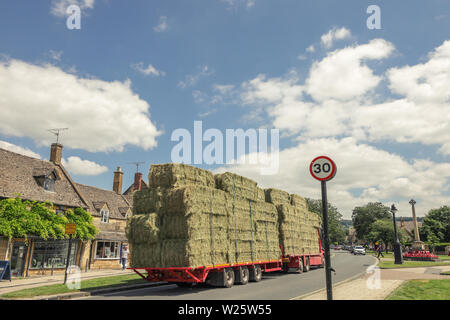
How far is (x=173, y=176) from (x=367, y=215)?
115 metres

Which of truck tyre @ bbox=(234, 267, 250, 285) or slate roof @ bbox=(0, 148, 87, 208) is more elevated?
slate roof @ bbox=(0, 148, 87, 208)

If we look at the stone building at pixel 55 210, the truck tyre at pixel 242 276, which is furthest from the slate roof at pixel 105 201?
the truck tyre at pixel 242 276

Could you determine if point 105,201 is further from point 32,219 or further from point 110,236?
point 32,219

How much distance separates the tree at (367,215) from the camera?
368 ft

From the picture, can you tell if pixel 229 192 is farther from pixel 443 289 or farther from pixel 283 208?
pixel 443 289

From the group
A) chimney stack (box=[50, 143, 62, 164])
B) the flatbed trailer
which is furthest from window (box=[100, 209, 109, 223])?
the flatbed trailer

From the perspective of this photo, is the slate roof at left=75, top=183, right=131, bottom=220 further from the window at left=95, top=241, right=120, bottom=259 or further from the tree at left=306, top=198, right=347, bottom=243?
the tree at left=306, top=198, right=347, bottom=243

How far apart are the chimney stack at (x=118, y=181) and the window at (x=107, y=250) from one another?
33.6ft

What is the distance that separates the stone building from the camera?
75.5 feet

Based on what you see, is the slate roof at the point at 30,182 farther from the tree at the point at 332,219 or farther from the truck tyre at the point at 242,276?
the tree at the point at 332,219

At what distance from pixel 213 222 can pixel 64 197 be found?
19.5 metres

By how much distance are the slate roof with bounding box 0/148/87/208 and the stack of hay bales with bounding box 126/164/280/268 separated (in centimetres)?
1418

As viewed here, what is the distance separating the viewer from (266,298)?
1055cm
